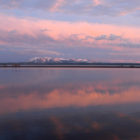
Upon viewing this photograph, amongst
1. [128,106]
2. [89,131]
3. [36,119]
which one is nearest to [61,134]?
[89,131]

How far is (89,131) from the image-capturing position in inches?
226

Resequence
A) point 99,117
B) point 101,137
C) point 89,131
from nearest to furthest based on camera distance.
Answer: point 101,137 < point 89,131 < point 99,117

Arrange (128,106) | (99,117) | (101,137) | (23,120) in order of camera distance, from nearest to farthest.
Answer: (101,137), (23,120), (99,117), (128,106)

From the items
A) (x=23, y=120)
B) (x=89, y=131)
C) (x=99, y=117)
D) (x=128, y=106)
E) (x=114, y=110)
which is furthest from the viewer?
(x=128, y=106)

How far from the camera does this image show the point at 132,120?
6.82 m

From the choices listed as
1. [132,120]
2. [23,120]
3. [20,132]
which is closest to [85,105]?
[132,120]

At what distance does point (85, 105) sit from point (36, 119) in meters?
2.98

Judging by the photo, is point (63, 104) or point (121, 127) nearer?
point (121, 127)

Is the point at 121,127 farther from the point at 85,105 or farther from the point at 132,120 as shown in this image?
the point at 85,105

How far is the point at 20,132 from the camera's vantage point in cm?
558

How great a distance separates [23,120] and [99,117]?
8.67ft

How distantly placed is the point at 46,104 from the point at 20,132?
367cm

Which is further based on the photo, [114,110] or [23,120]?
[114,110]

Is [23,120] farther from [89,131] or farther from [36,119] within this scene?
[89,131]
